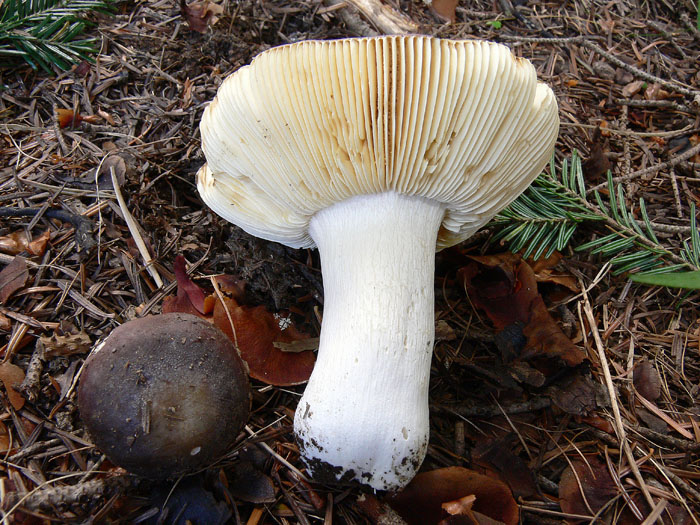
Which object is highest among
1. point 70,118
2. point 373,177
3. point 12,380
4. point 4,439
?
point 373,177

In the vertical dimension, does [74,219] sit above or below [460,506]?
above

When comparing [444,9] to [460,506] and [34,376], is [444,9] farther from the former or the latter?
[34,376]

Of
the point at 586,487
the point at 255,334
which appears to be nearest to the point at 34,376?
the point at 255,334

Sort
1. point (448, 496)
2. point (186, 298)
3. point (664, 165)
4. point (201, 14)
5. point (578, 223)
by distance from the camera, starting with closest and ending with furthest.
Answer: point (448, 496)
point (186, 298)
point (578, 223)
point (664, 165)
point (201, 14)

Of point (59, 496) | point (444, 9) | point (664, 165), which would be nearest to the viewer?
point (59, 496)

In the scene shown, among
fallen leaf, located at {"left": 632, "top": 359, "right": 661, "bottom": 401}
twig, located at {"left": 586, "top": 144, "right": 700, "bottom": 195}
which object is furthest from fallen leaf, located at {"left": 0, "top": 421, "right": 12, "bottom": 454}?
twig, located at {"left": 586, "top": 144, "right": 700, "bottom": 195}

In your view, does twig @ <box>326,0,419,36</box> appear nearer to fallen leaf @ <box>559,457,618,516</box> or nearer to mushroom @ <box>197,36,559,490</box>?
mushroom @ <box>197,36,559,490</box>

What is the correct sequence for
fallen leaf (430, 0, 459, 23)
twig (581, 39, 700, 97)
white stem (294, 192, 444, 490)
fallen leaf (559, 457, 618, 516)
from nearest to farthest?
white stem (294, 192, 444, 490) → fallen leaf (559, 457, 618, 516) → twig (581, 39, 700, 97) → fallen leaf (430, 0, 459, 23)
